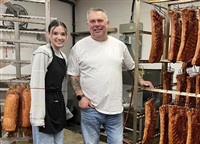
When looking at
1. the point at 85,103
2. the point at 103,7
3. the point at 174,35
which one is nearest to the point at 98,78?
the point at 85,103

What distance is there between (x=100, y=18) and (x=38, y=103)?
966 mm

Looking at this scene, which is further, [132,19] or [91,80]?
[132,19]

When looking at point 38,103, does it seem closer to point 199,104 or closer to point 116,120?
point 116,120

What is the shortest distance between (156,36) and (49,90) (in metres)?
1.25

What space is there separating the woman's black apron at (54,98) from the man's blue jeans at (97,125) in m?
0.25

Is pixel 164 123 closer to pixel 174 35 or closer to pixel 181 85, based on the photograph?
pixel 181 85

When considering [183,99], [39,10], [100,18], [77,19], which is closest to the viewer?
[100,18]

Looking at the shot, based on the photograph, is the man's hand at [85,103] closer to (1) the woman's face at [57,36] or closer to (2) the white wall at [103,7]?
(1) the woman's face at [57,36]

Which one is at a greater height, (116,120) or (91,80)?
(91,80)

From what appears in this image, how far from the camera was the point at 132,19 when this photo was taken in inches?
191

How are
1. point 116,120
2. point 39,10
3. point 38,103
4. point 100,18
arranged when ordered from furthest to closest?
1. point 39,10
2. point 116,120
3. point 100,18
4. point 38,103

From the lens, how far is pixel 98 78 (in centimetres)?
211

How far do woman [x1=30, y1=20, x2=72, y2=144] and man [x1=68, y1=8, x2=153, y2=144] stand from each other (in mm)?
202

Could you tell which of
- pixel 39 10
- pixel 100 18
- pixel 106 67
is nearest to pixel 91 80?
pixel 106 67
